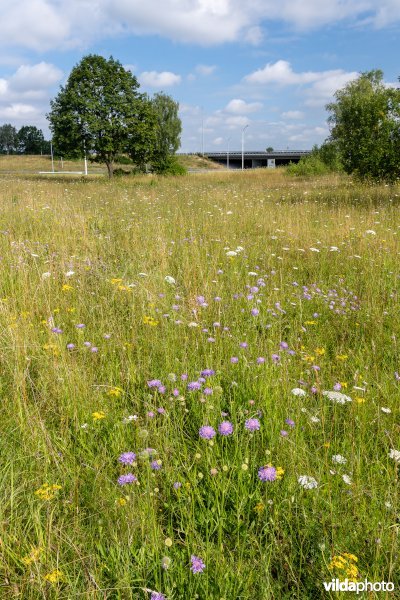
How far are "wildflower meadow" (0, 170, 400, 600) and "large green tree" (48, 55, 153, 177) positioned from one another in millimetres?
23778

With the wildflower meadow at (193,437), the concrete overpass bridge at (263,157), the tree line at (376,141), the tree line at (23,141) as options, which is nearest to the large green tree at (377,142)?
the tree line at (376,141)

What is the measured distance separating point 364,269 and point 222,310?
2246 mm

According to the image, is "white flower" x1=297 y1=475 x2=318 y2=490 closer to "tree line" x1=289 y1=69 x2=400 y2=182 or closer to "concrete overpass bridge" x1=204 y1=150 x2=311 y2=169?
"tree line" x1=289 y1=69 x2=400 y2=182

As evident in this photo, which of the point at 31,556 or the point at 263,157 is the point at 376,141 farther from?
the point at 263,157

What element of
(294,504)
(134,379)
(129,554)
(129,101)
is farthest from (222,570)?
(129,101)

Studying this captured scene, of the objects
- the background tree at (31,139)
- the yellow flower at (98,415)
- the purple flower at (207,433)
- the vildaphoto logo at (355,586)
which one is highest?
the background tree at (31,139)

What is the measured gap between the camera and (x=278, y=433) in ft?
6.61

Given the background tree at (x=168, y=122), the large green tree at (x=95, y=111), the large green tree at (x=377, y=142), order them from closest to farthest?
the large green tree at (x=377, y=142) → the large green tree at (x=95, y=111) → the background tree at (x=168, y=122)

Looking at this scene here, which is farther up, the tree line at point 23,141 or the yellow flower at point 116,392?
the tree line at point 23,141

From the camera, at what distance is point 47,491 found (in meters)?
1.62

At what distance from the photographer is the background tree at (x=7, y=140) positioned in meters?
142

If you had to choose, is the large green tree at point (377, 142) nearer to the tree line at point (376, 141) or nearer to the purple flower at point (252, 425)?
the tree line at point (376, 141)

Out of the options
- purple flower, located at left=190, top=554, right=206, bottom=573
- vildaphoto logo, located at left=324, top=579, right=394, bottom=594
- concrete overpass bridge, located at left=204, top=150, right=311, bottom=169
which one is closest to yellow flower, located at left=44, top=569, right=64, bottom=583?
purple flower, located at left=190, top=554, right=206, bottom=573

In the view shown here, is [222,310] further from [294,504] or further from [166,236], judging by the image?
[166,236]
